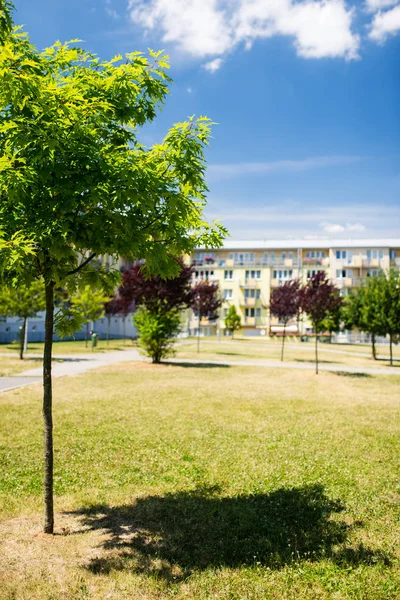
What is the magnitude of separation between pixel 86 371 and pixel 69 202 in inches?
700

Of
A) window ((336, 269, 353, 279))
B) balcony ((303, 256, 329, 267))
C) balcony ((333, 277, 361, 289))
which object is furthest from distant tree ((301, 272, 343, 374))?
balcony ((303, 256, 329, 267))

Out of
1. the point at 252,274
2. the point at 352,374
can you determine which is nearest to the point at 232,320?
the point at 252,274

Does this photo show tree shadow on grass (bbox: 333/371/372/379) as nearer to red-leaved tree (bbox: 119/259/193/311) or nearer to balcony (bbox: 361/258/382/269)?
red-leaved tree (bbox: 119/259/193/311)

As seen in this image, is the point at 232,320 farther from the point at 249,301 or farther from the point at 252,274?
the point at 252,274

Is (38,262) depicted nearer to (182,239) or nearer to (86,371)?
(182,239)

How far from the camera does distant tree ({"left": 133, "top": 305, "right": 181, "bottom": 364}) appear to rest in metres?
24.0

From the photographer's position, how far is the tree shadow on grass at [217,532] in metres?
4.93

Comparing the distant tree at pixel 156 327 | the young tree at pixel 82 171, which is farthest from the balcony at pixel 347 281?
the young tree at pixel 82 171

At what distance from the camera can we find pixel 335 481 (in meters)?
7.37

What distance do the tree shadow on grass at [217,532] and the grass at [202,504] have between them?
2cm

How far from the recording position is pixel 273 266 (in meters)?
71.4

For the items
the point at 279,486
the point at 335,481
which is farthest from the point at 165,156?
the point at 335,481

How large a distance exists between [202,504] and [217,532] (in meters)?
0.84

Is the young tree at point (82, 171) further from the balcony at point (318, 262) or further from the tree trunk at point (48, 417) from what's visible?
the balcony at point (318, 262)
